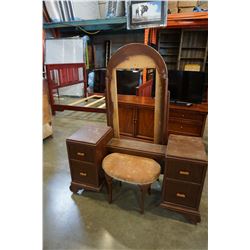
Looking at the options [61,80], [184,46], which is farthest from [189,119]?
[184,46]

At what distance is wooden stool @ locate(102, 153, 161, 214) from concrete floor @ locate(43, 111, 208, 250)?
0.13 meters

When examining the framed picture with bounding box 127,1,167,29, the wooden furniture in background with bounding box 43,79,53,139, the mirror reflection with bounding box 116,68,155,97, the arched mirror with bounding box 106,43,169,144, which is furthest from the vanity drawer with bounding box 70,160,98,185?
the framed picture with bounding box 127,1,167,29

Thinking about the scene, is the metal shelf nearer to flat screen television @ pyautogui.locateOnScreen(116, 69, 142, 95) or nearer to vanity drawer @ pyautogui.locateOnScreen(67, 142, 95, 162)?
flat screen television @ pyautogui.locateOnScreen(116, 69, 142, 95)

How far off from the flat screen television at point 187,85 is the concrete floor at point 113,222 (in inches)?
51.1

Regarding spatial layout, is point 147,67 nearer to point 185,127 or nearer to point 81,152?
point 81,152

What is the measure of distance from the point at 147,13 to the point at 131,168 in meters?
3.19

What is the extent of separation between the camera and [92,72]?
210 inches

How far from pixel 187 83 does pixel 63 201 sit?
2120 mm

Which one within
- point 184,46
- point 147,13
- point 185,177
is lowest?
point 185,177

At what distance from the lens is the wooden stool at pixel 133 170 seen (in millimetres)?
1328

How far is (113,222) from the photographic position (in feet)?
4.59

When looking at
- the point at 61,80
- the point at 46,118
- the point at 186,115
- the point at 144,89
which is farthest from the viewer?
the point at 61,80
